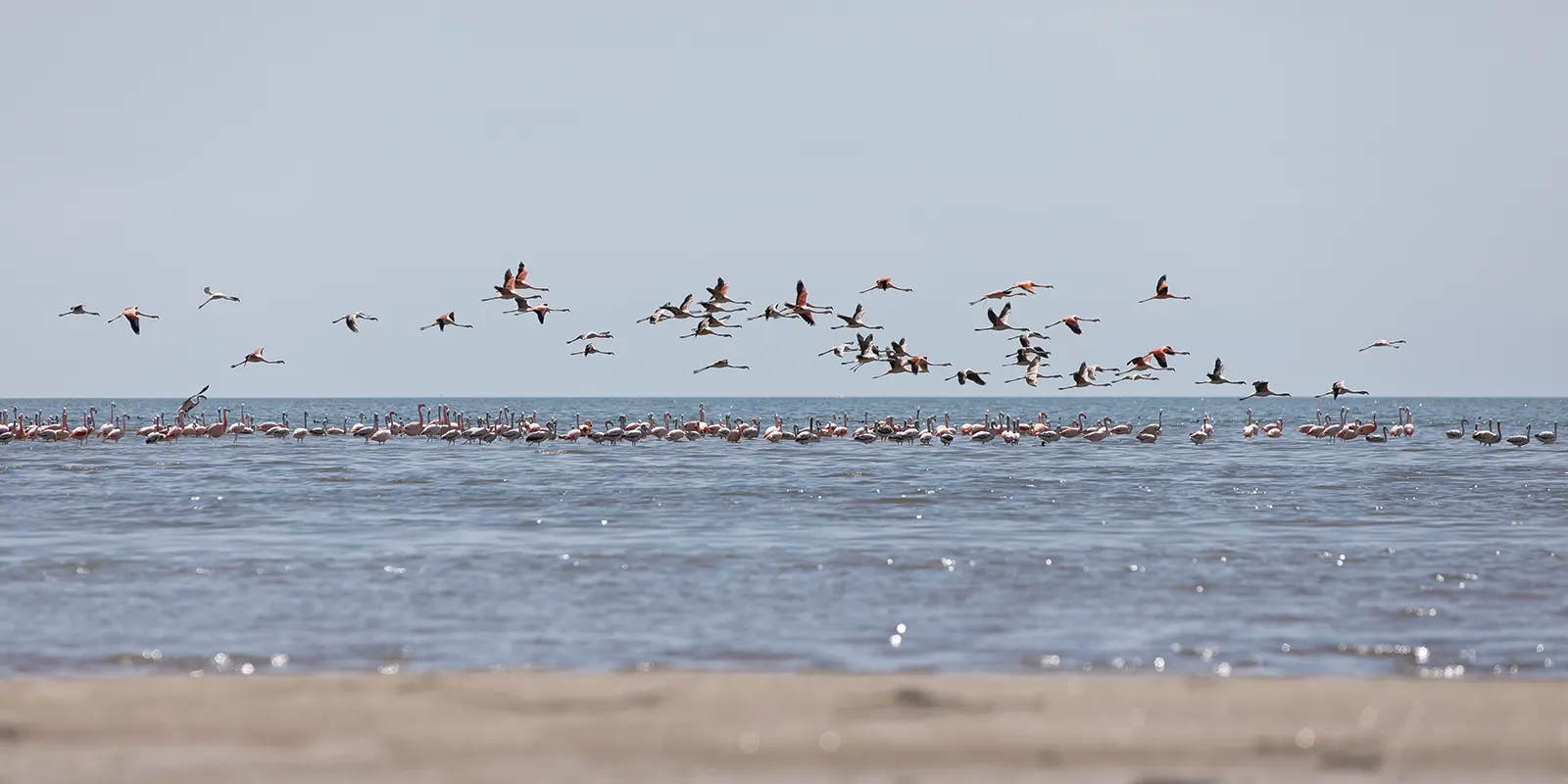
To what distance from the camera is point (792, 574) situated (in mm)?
19391

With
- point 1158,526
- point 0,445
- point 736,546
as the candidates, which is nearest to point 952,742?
point 736,546

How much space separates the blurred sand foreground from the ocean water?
1792 millimetres

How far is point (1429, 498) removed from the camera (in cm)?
3269

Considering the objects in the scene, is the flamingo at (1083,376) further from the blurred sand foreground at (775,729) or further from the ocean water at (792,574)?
the blurred sand foreground at (775,729)

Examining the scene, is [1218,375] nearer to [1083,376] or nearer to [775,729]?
[1083,376]

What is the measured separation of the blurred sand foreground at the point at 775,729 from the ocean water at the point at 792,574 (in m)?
1.79

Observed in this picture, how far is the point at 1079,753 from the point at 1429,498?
84.5 ft

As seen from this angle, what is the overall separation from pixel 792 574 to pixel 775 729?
949cm

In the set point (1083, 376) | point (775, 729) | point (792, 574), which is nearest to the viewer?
point (775, 729)

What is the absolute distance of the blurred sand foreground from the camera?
8.92 metres

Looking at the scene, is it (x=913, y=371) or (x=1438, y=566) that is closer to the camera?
(x=1438, y=566)

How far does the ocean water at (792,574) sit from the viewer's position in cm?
1387

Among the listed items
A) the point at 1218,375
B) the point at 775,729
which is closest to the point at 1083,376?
the point at 1218,375

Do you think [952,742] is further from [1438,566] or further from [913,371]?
[913,371]
